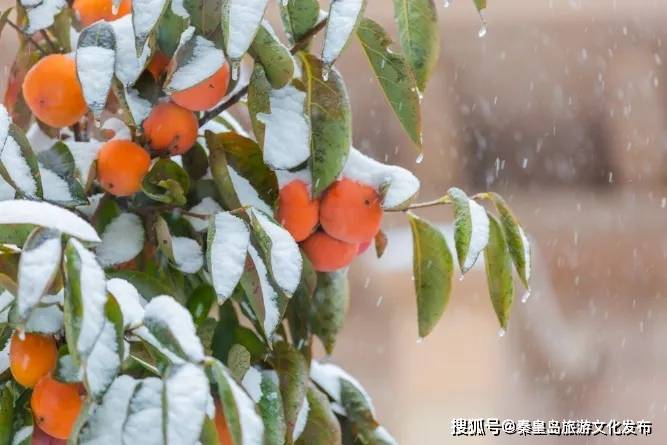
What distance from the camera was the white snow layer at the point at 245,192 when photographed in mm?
496

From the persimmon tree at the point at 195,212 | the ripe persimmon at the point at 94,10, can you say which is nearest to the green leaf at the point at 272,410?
the persimmon tree at the point at 195,212

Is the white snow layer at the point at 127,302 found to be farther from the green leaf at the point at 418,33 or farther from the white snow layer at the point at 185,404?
the green leaf at the point at 418,33

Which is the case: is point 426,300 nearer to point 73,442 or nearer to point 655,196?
point 73,442

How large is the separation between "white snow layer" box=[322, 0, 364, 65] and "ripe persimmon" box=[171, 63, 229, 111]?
0.27ft

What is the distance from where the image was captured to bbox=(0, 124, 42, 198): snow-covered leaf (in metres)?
0.44

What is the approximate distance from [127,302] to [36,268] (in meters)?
0.07

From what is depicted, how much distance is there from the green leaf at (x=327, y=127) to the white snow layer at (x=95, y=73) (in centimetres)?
10

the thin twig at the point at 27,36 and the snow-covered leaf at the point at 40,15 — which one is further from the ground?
the snow-covered leaf at the point at 40,15

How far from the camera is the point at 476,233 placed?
477mm

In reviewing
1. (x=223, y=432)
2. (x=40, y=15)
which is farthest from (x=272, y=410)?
(x=40, y=15)

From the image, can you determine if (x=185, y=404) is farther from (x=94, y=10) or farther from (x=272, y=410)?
(x=94, y=10)

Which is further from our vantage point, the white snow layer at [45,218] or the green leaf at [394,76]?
the green leaf at [394,76]

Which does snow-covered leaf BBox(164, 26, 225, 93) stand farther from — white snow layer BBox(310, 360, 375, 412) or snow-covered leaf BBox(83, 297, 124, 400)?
white snow layer BBox(310, 360, 375, 412)

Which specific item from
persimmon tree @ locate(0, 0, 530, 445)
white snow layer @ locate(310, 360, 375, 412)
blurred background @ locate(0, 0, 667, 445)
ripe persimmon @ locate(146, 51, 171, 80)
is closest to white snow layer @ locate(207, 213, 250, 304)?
persimmon tree @ locate(0, 0, 530, 445)
